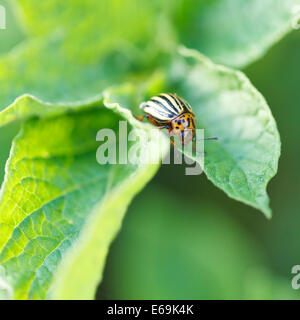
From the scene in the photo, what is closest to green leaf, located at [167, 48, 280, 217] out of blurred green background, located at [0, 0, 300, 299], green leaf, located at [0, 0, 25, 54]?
blurred green background, located at [0, 0, 300, 299]

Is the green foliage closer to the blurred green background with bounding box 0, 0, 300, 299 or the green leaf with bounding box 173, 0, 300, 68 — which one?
the blurred green background with bounding box 0, 0, 300, 299

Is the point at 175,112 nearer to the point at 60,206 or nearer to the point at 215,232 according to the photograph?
the point at 60,206

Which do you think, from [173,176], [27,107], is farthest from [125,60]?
[27,107]

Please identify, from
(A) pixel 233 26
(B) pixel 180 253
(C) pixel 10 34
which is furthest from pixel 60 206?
(C) pixel 10 34

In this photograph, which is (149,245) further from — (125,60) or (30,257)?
(30,257)
